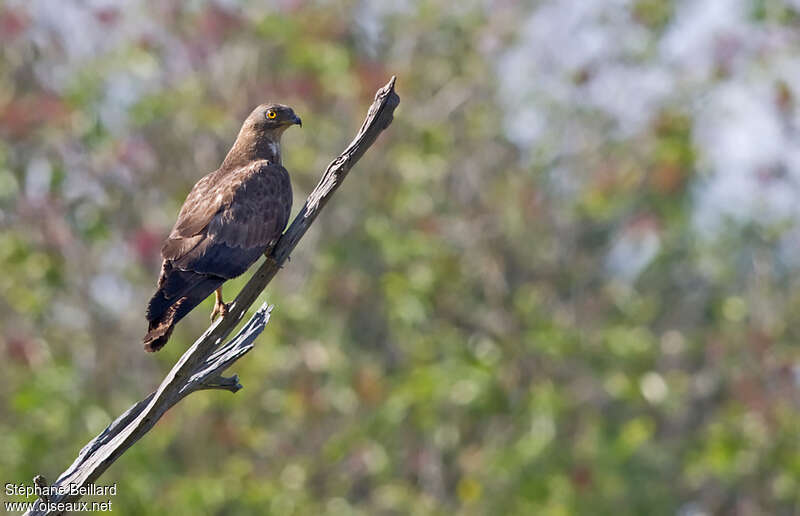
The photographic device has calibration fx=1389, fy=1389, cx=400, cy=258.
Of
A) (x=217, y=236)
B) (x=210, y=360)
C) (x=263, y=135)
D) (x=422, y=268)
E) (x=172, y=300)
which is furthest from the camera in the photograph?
(x=422, y=268)

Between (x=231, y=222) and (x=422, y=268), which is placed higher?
(x=231, y=222)

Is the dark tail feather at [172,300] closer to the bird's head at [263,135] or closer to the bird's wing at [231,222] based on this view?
the bird's wing at [231,222]

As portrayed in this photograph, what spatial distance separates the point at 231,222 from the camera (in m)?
5.68

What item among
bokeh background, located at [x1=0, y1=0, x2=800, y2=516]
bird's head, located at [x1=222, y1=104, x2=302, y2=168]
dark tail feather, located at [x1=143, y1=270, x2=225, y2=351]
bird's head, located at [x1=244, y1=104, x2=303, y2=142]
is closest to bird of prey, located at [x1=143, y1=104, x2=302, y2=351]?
dark tail feather, located at [x1=143, y1=270, x2=225, y2=351]

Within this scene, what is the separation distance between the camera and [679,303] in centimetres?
1399

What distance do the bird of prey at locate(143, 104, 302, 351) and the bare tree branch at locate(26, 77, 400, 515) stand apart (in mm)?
162

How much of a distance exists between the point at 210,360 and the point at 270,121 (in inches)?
89.1

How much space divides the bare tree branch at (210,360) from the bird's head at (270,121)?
6.39 ft

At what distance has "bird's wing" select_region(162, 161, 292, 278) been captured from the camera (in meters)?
5.49

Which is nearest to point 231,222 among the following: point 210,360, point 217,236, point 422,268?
point 217,236

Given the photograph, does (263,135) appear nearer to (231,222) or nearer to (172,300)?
(231,222)

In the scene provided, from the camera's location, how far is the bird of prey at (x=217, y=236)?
513cm

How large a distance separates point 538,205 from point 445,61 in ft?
5.48

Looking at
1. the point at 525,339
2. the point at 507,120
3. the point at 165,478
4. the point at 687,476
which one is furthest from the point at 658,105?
the point at 165,478
